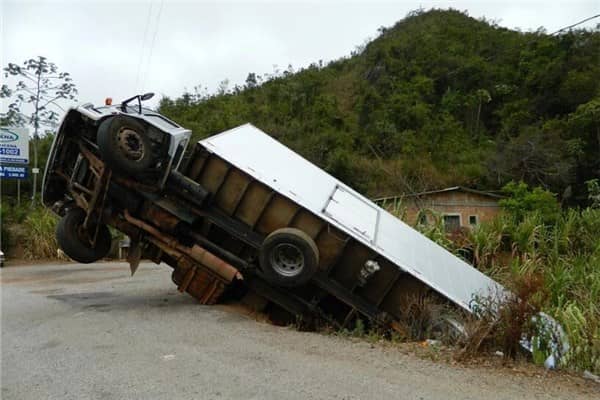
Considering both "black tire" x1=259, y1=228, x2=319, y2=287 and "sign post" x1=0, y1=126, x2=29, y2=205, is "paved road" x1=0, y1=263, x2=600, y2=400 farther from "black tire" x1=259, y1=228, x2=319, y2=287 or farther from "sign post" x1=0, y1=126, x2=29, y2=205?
"sign post" x1=0, y1=126, x2=29, y2=205

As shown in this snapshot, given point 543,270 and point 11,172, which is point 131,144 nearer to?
point 543,270

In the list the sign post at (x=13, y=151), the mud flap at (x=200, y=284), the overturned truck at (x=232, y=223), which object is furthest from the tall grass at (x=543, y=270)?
the sign post at (x=13, y=151)

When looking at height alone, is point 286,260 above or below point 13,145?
above

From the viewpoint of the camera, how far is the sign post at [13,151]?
681 inches

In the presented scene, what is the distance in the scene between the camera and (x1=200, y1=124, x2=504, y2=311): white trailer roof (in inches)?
241

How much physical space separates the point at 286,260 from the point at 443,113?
122 ft

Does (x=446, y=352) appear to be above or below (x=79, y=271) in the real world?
above

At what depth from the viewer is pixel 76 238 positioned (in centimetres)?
700

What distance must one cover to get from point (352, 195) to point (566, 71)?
35.7 meters

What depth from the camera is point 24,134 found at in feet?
57.6

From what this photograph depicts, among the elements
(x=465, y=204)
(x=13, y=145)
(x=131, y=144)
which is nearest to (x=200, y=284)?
(x=131, y=144)

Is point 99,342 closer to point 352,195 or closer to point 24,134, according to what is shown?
point 352,195

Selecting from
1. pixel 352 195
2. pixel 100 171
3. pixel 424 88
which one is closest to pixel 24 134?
pixel 100 171

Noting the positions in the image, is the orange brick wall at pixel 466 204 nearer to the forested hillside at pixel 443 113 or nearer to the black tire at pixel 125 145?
the forested hillside at pixel 443 113
